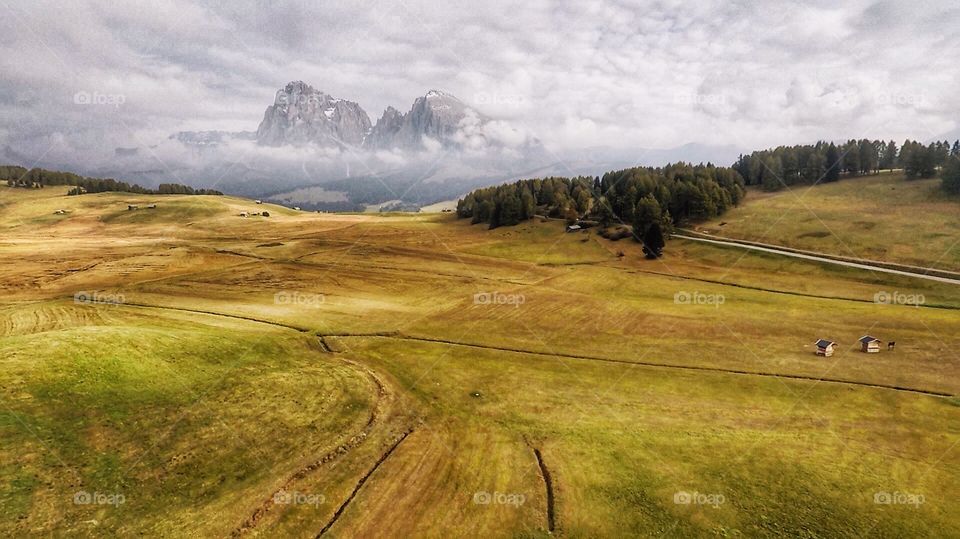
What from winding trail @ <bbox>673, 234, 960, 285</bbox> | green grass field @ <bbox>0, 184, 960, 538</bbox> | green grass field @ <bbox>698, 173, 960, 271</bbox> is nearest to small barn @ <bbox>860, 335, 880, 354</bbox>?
green grass field @ <bbox>0, 184, 960, 538</bbox>

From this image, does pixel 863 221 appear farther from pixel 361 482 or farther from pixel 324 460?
pixel 324 460

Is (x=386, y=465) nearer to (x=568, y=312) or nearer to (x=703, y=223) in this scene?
(x=568, y=312)

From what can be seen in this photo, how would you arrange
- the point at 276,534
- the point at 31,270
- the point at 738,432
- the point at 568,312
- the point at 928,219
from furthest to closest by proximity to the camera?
1. the point at 928,219
2. the point at 31,270
3. the point at 568,312
4. the point at 738,432
5. the point at 276,534

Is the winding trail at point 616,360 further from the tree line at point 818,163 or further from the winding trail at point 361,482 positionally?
the tree line at point 818,163

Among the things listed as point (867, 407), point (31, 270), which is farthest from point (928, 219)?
point (31, 270)

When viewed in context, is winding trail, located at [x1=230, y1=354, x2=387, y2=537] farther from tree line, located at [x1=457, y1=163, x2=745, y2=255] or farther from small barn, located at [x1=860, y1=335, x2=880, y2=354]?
tree line, located at [x1=457, y1=163, x2=745, y2=255]

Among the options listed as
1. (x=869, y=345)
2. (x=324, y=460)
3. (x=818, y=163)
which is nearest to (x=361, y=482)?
(x=324, y=460)

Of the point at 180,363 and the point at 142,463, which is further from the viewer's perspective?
the point at 180,363
